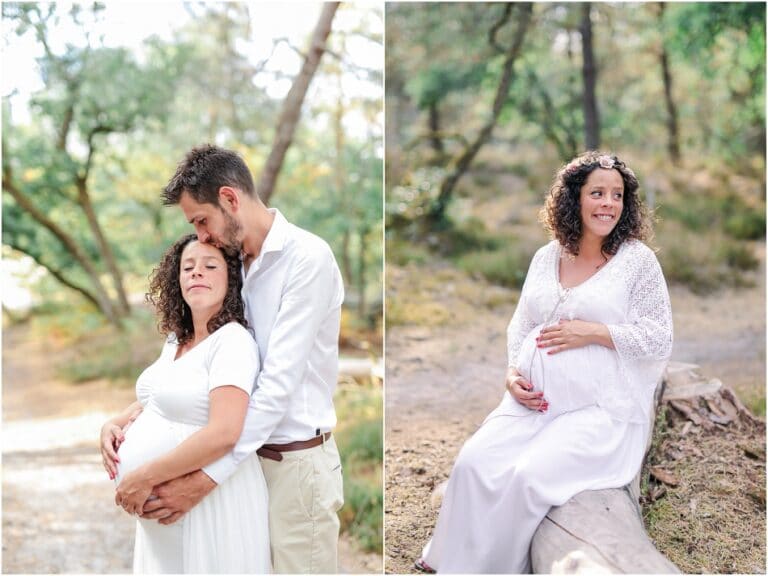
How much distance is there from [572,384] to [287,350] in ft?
3.25

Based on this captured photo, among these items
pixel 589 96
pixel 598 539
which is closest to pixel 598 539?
pixel 598 539

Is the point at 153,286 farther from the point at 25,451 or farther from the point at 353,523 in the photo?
the point at 25,451

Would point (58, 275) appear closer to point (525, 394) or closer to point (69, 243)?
point (69, 243)

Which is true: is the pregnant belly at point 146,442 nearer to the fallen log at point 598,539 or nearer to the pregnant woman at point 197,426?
the pregnant woman at point 197,426

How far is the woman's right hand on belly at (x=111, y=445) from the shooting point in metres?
2.48

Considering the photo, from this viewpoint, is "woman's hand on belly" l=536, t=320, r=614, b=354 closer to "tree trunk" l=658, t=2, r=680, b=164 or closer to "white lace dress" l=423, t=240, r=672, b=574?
"white lace dress" l=423, t=240, r=672, b=574

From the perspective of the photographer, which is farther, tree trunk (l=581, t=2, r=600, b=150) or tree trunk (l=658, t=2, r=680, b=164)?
tree trunk (l=658, t=2, r=680, b=164)

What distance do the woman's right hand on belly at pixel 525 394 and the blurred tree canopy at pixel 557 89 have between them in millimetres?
4568

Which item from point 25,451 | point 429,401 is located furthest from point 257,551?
point 25,451

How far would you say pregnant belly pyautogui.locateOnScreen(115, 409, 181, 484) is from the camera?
2.40m

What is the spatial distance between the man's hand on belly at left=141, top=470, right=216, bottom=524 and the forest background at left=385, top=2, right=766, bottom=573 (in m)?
1.35

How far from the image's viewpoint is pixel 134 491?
2.35m

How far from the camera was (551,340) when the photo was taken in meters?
2.80

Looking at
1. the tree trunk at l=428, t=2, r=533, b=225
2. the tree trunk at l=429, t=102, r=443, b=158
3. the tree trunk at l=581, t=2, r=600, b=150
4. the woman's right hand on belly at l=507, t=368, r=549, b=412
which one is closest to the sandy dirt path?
the woman's right hand on belly at l=507, t=368, r=549, b=412
